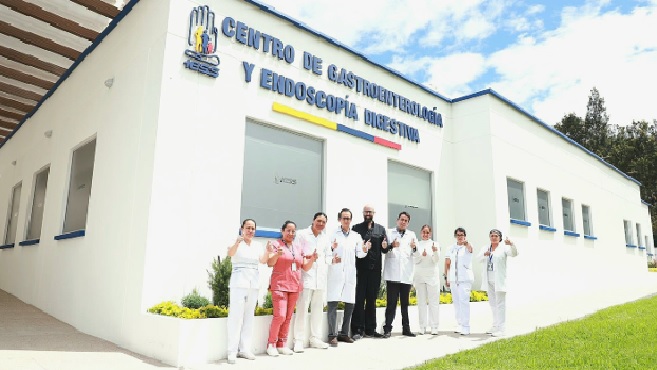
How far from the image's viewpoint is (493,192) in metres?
11.8

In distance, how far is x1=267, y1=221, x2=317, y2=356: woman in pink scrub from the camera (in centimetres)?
604

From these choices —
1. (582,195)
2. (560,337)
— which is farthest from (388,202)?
(582,195)

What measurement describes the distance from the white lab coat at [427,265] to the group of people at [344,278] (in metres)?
0.02

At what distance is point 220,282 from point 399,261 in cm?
281

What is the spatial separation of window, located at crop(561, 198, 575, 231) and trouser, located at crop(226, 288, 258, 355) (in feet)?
44.2

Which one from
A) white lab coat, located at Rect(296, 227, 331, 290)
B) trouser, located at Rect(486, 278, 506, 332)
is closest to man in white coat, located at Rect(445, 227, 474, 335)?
trouser, located at Rect(486, 278, 506, 332)

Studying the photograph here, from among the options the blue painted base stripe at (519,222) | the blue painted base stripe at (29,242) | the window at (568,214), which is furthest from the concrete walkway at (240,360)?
the window at (568,214)

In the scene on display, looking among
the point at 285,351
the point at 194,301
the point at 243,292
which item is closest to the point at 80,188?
the point at 194,301

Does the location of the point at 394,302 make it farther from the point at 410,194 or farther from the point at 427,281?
the point at 410,194

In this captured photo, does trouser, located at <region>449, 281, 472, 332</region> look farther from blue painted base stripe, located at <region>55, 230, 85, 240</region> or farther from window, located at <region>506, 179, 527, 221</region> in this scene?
blue painted base stripe, located at <region>55, 230, 85, 240</region>

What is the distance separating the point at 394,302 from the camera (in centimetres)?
740

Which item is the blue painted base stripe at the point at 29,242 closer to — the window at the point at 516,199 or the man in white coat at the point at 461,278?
the man in white coat at the point at 461,278

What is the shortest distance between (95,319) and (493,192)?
30.7 feet

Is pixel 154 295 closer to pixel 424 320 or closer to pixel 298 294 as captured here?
pixel 298 294
